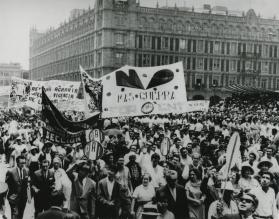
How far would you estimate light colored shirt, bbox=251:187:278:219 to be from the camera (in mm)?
6590

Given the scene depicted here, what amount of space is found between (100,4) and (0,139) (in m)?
45.7

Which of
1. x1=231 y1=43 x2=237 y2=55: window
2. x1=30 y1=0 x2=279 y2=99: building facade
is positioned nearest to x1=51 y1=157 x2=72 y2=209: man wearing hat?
x1=30 y1=0 x2=279 y2=99: building facade

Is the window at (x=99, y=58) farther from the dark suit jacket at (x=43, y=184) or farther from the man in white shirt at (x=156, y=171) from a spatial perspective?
the dark suit jacket at (x=43, y=184)

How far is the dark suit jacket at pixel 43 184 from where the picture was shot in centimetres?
766

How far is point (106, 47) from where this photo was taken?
60000mm

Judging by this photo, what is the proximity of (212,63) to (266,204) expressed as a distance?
60322 mm

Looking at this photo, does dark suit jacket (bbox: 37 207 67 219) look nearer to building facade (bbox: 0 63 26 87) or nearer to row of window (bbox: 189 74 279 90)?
row of window (bbox: 189 74 279 90)

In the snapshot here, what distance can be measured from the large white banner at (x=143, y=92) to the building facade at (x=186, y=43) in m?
48.8

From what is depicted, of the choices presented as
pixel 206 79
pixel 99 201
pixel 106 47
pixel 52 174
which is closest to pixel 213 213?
pixel 99 201

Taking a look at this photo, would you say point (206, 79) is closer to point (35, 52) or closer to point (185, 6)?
point (185, 6)

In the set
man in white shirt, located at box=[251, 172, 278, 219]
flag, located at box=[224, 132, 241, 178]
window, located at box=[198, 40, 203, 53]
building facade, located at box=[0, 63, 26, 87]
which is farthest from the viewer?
building facade, located at box=[0, 63, 26, 87]

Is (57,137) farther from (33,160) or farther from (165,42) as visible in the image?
(165,42)

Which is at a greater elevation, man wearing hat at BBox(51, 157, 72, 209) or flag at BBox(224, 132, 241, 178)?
flag at BBox(224, 132, 241, 178)

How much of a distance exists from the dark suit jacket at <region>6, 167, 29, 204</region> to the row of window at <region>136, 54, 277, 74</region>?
53.6 metres
